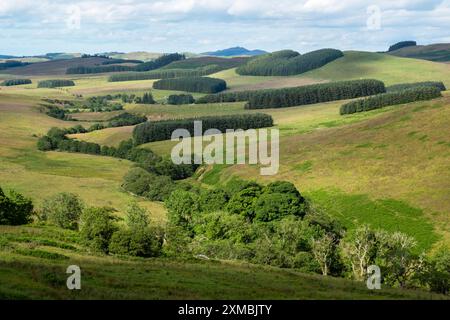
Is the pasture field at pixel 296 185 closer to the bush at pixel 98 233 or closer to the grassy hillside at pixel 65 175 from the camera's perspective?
the grassy hillside at pixel 65 175

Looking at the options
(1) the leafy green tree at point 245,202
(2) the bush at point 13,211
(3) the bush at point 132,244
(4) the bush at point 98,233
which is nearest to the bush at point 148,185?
(1) the leafy green tree at point 245,202

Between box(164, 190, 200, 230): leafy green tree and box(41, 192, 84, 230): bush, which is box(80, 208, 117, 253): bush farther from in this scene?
box(164, 190, 200, 230): leafy green tree

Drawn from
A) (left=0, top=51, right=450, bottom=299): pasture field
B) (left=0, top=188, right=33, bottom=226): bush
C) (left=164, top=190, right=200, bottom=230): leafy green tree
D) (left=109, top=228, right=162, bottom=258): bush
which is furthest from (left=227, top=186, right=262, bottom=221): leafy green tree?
(left=109, top=228, right=162, bottom=258): bush

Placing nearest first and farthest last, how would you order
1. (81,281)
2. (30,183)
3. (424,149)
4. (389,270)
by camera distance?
(81,281) → (389,270) → (424,149) → (30,183)
